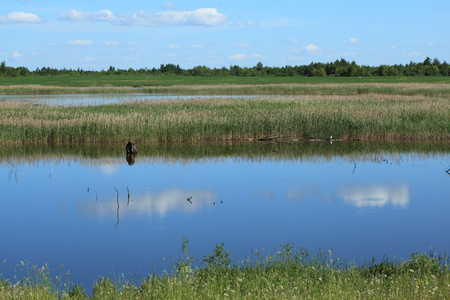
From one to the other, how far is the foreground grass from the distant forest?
116 meters

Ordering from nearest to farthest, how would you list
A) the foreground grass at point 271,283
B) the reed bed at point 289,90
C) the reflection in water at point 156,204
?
the foreground grass at point 271,283 → the reflection in water at point 156,204 → the reed bed at point 289,90

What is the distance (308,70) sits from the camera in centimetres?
13112

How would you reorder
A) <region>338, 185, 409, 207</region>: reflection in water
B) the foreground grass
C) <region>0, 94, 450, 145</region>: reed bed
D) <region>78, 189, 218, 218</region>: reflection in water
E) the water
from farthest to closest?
the water < <region>0, 94, 450, 145</region>: reed bed < <region>338, 185, 409, 207</region>: reflection in water < <region>78, 189, 218, 218</region>: reflection in water < the foreground grass

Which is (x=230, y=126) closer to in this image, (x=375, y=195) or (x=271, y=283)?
(x=375, y=195)

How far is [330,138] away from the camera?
2405 centimetres

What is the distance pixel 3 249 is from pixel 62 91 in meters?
66.4

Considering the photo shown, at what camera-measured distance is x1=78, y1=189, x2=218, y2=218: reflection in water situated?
462 inches

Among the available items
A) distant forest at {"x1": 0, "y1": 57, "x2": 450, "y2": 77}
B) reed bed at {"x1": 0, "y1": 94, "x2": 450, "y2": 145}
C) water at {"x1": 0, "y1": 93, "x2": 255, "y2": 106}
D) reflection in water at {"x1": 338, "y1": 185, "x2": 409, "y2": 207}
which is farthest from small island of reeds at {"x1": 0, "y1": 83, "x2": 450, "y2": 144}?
distant forest at {"x1": 0, "y1": 57, "x2": 450, "y2": 77}

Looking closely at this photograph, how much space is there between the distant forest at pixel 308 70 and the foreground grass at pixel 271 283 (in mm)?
116169

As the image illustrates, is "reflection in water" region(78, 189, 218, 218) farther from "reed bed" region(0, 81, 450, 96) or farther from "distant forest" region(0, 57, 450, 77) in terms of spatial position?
"distant forest" region(0, 57, 450, 77)

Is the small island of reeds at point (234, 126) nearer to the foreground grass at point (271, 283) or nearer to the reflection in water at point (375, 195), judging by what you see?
the reflection in water at point (375, 195)

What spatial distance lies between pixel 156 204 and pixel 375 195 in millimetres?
5300

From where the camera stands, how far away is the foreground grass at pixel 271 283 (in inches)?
237

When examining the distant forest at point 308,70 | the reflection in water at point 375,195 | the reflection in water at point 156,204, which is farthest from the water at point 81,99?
the distant forest at point 308,70
